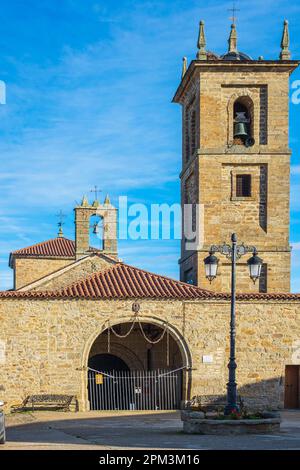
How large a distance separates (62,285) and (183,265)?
195 inches

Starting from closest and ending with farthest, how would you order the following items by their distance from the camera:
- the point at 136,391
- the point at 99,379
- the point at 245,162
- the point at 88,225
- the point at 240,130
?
the point at 99,379, the point at 136,391, the point at 240,130, the point at 245,162, the point at 88,225

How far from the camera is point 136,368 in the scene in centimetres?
2969

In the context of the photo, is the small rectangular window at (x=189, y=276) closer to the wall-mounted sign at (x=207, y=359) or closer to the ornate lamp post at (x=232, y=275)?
the wall-mounted sign at (x=207, y=359)

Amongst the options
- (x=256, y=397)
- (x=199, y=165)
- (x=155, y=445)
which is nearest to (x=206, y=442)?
(x=155, y=445)

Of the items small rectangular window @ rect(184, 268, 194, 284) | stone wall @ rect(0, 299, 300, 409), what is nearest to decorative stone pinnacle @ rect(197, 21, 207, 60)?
small rectangular window @ rect(184, 268, 194, 284)

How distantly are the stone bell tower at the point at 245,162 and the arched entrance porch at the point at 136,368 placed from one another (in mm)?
3374

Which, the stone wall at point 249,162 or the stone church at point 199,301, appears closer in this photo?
the stone church at point 199,301

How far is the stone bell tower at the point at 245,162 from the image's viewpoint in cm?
3114

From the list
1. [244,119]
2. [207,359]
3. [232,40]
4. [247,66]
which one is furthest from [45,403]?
[232,40]

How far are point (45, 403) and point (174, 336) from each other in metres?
4.54

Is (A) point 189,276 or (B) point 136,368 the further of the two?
(A) point 189,276

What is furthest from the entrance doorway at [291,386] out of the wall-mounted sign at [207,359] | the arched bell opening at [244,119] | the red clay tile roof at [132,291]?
the arched bell opening at [244,119]

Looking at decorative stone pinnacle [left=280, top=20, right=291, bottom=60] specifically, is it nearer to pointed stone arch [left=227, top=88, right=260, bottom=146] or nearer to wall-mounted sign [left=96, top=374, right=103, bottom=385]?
pointed stone arch [left=227, top=88, right=260, bottom=146]

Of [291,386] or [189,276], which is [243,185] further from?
[291,386]
